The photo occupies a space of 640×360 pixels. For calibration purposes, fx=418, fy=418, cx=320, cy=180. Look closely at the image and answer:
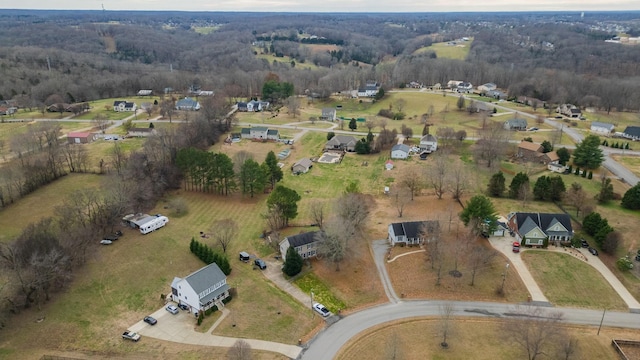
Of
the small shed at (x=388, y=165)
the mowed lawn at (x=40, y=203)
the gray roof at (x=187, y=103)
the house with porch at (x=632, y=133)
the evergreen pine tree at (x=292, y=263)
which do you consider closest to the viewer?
the evergreen pine tree at (x=292, y=263)

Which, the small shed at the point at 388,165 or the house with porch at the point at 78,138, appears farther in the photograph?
the house with porch at the point at 78,138

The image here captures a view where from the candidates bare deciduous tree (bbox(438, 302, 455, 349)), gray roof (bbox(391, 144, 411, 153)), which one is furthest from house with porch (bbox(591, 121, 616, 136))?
bare deciduous tree (bbox(438, 302, 455, 349))

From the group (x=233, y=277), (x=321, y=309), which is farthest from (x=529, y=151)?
(x=233, y=277)

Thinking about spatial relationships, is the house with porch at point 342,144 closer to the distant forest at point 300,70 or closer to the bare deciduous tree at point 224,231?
the bare deciduous tree at point 224,231

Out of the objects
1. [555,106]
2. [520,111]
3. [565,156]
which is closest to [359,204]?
[565,156]

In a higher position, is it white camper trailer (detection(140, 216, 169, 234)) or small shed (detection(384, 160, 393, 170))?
white camper trailer (detection(140, 216, 169, 234))

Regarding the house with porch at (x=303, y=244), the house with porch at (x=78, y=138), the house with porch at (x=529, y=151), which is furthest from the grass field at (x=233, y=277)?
the house with porch at (x=78, y=138)

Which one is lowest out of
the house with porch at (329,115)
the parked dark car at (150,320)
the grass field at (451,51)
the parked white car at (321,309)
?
the house with porch at (329,115)

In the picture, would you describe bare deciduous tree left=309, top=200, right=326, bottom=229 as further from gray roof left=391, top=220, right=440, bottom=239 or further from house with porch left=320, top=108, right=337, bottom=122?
house with porch left=320, top=108, right=337, bottom=122
